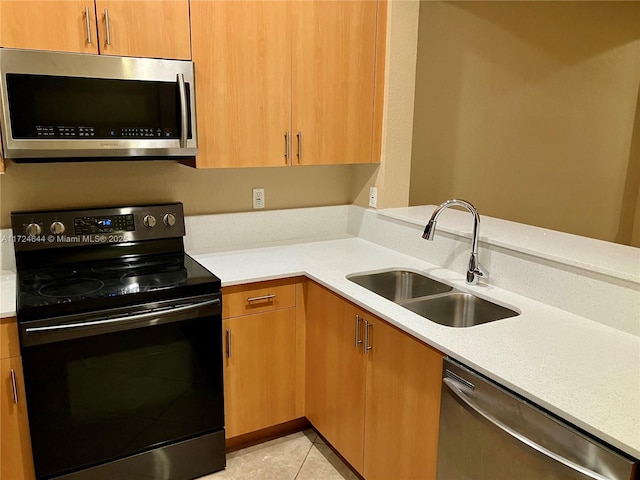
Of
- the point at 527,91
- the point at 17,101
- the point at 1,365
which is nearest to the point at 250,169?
the point at 17,101

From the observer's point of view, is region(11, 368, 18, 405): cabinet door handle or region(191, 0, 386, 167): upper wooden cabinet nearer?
region(11, 368, 18, 405): cabinet door handle

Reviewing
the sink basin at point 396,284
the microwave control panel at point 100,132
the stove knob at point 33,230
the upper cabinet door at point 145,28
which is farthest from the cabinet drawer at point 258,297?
the upper cabinet door at point 145,28

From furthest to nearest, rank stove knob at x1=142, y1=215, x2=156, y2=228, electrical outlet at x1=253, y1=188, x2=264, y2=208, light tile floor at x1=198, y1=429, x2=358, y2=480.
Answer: electrical outlet at x1=253, y1=188, x2=264, y2=208, stove knob at x1=142, y1=215, x2=156, y2=228, light tile floor at x1=198, y1=429, x2=358, y2=480

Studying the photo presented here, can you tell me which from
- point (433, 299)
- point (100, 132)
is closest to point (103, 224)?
point (100, 132)

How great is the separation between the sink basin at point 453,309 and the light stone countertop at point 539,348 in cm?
5

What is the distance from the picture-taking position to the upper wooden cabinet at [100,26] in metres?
1.78

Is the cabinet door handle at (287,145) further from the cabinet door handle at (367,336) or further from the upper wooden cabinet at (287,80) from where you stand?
the cabinet door handle at (367,336)

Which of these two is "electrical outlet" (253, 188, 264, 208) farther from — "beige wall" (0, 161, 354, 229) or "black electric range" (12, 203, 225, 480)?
"black electric range" (12, 203, 225, 480)

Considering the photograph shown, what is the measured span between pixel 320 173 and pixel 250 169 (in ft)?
1.36

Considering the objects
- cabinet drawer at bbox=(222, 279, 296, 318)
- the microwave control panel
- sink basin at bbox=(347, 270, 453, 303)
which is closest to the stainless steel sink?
sink basin at bbox=(347, 270, 453, 303)

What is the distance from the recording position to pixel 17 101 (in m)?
1.79

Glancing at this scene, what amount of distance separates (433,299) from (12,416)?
161 centimetres

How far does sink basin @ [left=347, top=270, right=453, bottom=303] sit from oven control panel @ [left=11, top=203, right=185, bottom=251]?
92cm

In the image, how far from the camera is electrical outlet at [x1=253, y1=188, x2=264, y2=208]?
2695 millimetres
